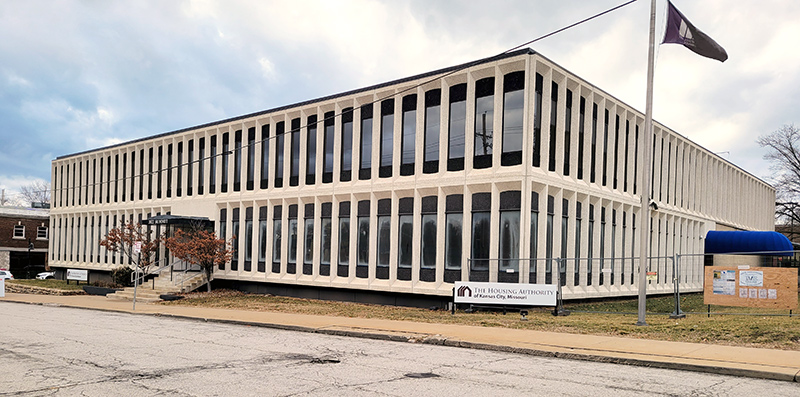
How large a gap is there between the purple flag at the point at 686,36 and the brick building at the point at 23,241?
62.0m

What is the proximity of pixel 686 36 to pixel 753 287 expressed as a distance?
6902 mm

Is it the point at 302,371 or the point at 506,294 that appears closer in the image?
the point at 302,371

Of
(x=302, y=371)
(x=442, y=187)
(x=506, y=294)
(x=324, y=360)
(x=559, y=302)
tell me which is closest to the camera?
(x=302, y=371)

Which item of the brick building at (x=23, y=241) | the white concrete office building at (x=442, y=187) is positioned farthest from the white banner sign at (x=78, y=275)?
the brick building at (x=23, y=241)

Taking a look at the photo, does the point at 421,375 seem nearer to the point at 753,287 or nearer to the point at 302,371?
the point at 302,371

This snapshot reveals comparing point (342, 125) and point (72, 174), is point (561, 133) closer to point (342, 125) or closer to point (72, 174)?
point (342, 125)

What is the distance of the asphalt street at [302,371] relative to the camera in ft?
29.7

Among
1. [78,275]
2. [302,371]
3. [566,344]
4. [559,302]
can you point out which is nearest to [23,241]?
[78,275]

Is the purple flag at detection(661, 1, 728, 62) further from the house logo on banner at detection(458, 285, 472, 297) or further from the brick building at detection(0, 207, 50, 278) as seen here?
the brick building at detection(0, 207, 50, 278)

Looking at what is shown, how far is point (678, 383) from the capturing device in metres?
9.88

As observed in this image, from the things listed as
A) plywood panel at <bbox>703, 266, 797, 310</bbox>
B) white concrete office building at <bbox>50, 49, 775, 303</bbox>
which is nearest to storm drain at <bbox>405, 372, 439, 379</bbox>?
plywood panel at <bbox>703, 266, 797, 310</bbox>

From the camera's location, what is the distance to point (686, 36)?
17.5 m

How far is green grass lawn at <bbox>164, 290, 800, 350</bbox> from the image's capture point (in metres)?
14.5

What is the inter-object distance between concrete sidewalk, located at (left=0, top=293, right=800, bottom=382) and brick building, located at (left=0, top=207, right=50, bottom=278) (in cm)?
5182
